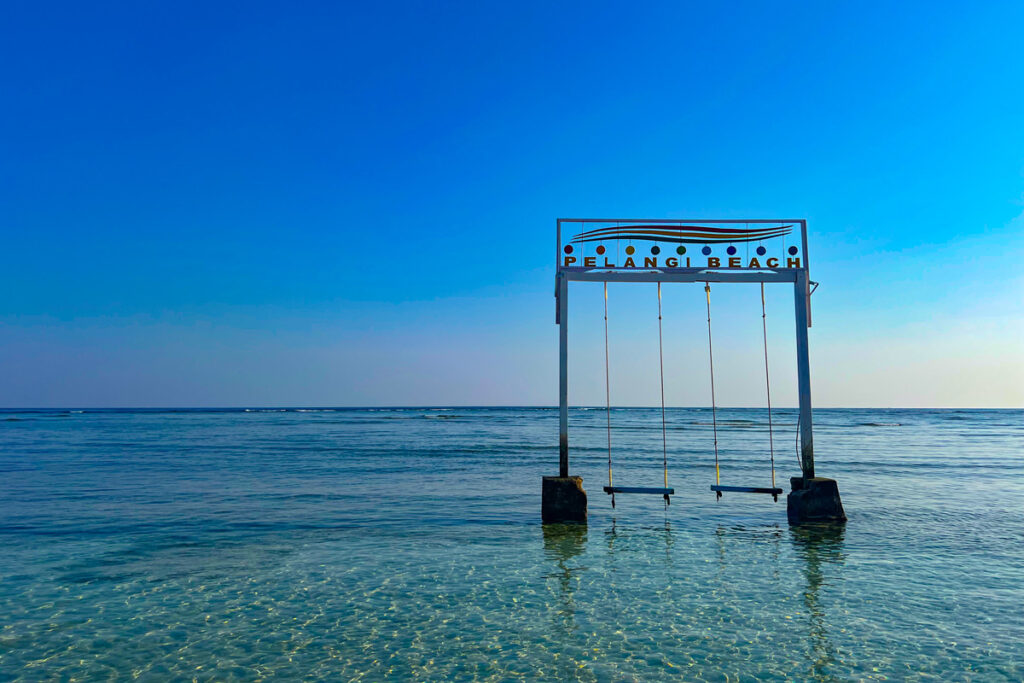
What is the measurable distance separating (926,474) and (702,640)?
2589 centimetres

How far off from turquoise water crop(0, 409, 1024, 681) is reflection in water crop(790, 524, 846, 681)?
0.14 ft

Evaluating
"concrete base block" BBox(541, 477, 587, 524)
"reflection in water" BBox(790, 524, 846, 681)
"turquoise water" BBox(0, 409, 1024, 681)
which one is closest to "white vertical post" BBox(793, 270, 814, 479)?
"reflection in water" BBox(790, 524, 846, 681)

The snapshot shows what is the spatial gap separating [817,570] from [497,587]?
235 inches

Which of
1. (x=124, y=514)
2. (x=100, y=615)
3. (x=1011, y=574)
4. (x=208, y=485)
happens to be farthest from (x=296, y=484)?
(x=1011, y=574)

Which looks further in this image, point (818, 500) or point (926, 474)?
point (926, 474)

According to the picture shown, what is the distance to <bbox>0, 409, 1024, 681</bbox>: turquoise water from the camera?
24.8 feet

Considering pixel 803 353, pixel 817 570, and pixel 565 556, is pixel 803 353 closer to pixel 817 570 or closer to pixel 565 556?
pixel 817 570

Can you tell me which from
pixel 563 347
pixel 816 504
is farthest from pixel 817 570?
pixel 563 347

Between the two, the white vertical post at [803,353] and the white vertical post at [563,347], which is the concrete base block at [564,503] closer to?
the white vertical post at [563,347]

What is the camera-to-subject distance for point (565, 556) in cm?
1271

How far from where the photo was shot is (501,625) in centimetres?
877

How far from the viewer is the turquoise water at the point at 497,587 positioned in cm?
755

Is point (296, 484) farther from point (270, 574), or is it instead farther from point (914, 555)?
point (914, 555)

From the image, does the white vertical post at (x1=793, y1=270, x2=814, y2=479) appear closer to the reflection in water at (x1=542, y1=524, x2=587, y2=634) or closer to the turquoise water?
the turquoise water
